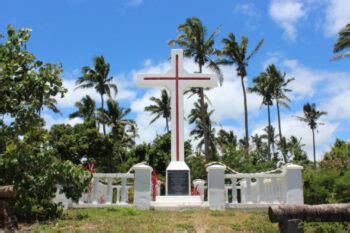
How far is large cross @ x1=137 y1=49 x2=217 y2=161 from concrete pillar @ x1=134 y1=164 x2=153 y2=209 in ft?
14.8

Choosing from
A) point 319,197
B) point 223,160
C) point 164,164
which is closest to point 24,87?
point 319,197

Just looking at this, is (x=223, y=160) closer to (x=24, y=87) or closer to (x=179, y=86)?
(x=179, y=86)

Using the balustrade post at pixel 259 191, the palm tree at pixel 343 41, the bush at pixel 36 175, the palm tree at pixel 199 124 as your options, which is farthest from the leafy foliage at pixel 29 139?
the palm tree at pixel 199 124

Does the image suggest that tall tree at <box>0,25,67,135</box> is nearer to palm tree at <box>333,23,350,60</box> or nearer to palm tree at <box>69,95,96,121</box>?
palm tree at <box>333,23,350,60</box>

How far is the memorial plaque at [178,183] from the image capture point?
15422 mm

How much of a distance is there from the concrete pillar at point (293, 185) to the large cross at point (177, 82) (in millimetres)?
5463

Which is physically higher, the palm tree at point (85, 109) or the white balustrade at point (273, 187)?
the palm tree at point (85, 109)

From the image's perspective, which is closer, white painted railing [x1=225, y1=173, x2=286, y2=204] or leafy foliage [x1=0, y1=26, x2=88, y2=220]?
leafy foliage [x1=0, y1=26, x2=88, y2=220]

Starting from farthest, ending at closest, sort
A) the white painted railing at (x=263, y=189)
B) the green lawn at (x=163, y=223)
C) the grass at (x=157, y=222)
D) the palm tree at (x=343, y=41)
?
the palm tree at (x=343, y=41) → the white painted railing at (x=263, y=189) → the grass at (x=157, y=222) → the green lawn at (x=163, y=223)

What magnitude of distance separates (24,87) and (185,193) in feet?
23.3

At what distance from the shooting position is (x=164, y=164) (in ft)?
113

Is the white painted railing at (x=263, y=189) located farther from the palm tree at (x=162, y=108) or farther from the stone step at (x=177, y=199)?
the palm tree at (x=162, y=108)

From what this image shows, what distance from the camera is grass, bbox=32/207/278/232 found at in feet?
30.3

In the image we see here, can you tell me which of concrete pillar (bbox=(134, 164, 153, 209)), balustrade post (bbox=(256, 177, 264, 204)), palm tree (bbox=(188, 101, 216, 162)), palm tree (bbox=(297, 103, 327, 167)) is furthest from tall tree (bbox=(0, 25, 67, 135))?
palm tree (bbox=(297, 103, 327, 167))
